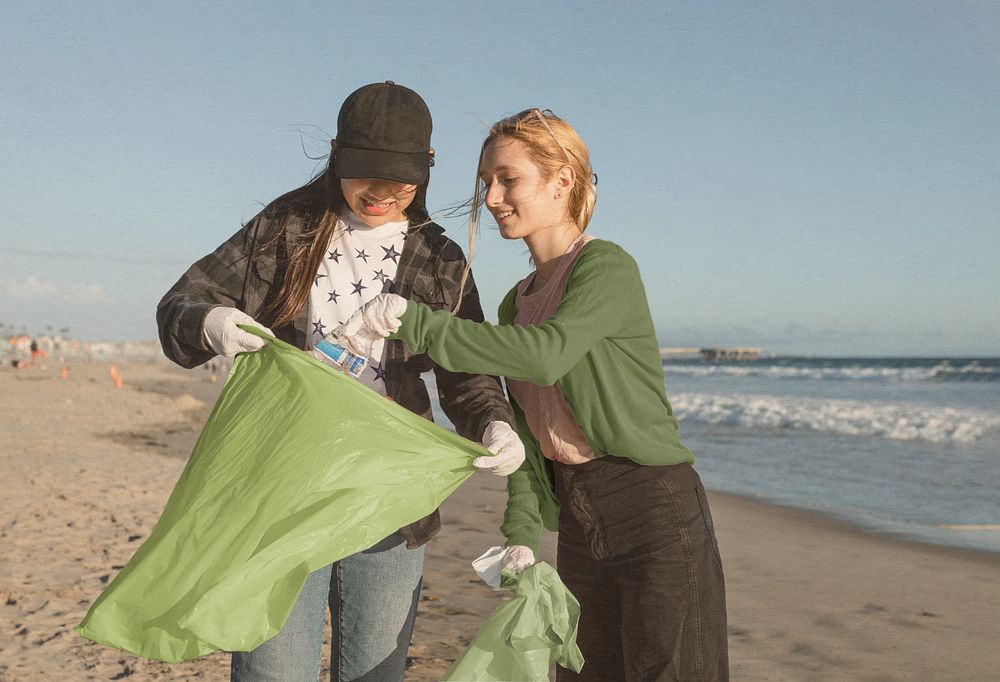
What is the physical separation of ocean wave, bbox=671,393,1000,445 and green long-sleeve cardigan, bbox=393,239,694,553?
11.2 m

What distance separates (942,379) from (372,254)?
28.1m

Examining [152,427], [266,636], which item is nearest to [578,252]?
[266,636]

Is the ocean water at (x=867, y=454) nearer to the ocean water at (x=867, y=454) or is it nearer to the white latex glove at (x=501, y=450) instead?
the ocean water at (x=867, y=454)

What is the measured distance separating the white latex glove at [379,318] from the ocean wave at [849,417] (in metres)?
11.7

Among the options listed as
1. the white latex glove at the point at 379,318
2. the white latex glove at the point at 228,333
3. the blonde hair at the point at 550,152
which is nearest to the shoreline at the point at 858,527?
the blonde hair at the point at 550,152

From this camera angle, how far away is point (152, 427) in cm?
1270

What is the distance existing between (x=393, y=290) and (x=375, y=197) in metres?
0.22

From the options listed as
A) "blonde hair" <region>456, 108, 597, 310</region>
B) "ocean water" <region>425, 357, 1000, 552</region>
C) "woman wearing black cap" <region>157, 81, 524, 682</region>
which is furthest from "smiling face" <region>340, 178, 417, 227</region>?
"ocean water" <region>425, 357, 1000, 552</region>

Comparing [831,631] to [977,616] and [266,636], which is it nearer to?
[977,616]

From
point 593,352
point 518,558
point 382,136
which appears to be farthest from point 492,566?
point 382,136

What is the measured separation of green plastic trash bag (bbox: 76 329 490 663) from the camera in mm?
1544

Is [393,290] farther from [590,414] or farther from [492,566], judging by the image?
[492,566]

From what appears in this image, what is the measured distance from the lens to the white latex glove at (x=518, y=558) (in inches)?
70.7

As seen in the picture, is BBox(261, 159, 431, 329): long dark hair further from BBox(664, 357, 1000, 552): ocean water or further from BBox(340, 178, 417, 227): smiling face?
BBox(664, 357, 1000, 552): ocean water
